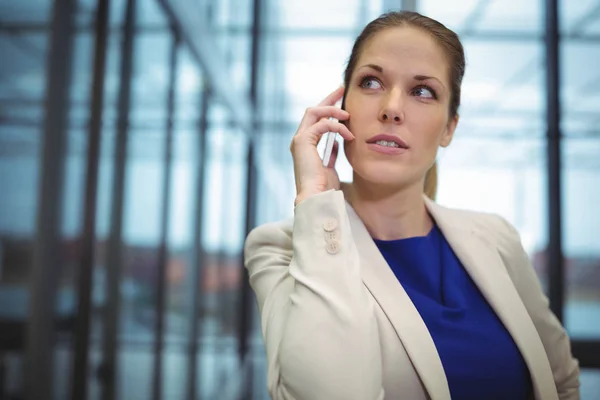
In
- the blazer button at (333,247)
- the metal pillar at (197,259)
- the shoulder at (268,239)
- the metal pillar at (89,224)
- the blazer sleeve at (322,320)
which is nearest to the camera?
the blazer sleeve at (322,320)

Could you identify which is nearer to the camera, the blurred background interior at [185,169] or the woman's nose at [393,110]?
the woman's nose at [393,110]

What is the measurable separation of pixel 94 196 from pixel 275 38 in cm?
623

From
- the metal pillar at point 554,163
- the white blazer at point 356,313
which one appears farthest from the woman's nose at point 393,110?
the metal pillar at point 554,163

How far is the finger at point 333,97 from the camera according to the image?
1.37 m

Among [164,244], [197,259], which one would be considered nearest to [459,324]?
[164,244]

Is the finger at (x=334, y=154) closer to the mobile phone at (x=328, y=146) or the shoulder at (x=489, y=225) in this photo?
the mobile phone at (x=328, y=146)

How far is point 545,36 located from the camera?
450cm

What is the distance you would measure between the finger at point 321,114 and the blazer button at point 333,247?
1.07 ft

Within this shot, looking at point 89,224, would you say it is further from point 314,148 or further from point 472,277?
point 472,277

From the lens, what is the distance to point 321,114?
1316 millimetres

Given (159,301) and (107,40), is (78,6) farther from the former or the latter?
(159,301)

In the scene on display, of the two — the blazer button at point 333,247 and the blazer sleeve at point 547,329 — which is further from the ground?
the blazer button at point 333,247

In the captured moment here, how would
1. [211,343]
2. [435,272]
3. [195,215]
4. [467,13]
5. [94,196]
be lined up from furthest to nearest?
[467,13]
[211,343]
[195,215]
[94,196]
[435,272]

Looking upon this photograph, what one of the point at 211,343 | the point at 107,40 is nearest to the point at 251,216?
the point at 211,343
